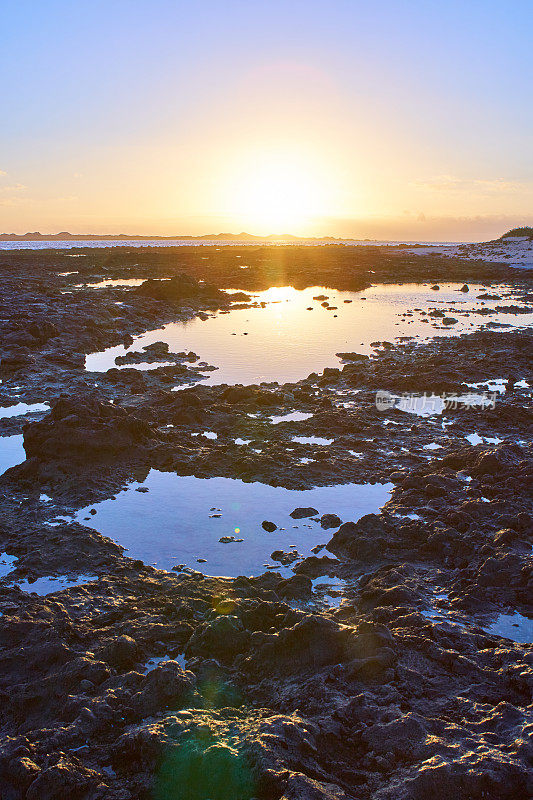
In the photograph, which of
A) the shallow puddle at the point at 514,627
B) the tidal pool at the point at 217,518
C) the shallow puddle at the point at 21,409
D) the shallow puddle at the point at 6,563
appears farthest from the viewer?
the shallow puddle at the point at 21,409

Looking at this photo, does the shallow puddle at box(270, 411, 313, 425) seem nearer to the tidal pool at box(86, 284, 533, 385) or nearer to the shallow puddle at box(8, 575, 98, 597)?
the tidal pool at box(86, 284, 533, 385)

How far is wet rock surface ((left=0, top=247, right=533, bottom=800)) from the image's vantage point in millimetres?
4008

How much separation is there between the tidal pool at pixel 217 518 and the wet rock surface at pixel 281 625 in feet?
0.76

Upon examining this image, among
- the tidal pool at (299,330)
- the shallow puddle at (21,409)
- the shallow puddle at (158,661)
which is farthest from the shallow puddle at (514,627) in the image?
the tidal pool at (299,330)

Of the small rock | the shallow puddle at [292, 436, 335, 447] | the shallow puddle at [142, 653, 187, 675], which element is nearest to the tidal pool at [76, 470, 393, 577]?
the small rock

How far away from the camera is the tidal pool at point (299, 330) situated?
18.5 metres

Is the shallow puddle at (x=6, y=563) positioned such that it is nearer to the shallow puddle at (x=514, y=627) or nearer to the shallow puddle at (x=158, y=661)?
the shallow puddle at (x=158, y=661)

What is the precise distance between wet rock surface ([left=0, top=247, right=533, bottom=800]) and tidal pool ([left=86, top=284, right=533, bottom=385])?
5233mm

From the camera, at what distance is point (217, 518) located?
8383 mm

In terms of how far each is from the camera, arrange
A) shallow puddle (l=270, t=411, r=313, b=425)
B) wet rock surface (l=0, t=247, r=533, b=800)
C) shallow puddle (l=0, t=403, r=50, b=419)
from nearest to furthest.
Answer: wet rock surface (l=0, t=247, r=533, b=800) < shallow puddle (l=270, t=411, r=313, b=425) < shallow puddle (l=0, t=403, r=50, b=419)

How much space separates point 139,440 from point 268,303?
83.1 feet

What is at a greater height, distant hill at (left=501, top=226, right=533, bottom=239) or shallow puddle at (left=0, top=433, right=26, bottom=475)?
distant hill at (left=501, top=226, right=533, bottom=239)

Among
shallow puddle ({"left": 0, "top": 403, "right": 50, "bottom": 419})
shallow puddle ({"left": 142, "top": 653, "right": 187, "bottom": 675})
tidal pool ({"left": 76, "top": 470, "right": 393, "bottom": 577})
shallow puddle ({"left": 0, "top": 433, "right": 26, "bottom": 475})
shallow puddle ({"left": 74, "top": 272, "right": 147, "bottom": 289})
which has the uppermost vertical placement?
shallow puddle ({"left": 74, "top": 272, "right": 147, "bottom": 289})

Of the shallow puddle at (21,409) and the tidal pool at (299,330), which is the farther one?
the tidal pool at (299,330)
